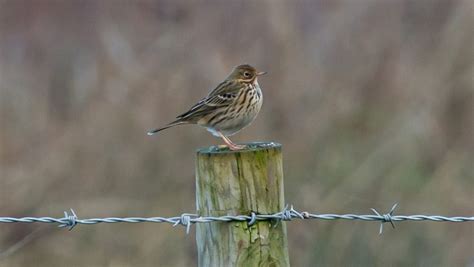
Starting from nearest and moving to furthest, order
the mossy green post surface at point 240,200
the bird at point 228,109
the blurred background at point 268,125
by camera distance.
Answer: the mossy green post surface at point 240,200 → the bird at point 228,109 → the blurred background at point 268,125

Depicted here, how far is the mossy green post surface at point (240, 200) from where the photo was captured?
13.0ft

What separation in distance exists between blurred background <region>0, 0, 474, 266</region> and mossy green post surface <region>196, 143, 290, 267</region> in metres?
3.88

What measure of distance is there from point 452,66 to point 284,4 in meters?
1.74

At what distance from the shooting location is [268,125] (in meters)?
8.65

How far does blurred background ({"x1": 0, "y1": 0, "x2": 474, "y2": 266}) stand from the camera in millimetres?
8094

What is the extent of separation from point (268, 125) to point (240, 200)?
4.68m

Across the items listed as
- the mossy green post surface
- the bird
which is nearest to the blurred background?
the bird

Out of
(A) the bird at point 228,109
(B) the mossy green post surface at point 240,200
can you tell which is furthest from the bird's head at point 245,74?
(B) the mossy green post surface at point 240,200

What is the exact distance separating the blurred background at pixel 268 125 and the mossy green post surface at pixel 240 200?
3.88 m

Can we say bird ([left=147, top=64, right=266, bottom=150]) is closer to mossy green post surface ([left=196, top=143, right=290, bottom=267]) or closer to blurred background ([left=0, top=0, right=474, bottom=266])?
blurred background ([left=0, top=0, right=474, bottom=266])

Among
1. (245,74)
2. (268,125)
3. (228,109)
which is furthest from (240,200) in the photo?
(268,125)

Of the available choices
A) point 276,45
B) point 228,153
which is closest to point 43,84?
point 276,45

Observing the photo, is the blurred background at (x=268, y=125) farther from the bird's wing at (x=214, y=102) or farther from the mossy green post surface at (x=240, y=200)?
the mossy green post surface at (x=240, y=200)

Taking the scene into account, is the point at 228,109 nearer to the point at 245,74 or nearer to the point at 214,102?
the point at 214,102
